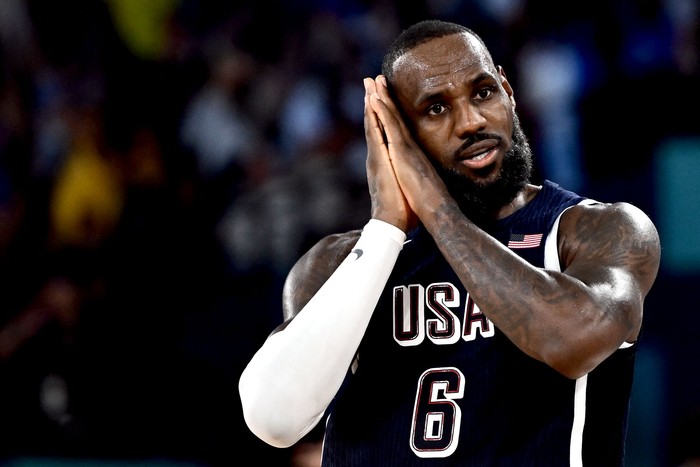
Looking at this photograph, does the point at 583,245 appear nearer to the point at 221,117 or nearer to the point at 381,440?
the point at 381,440

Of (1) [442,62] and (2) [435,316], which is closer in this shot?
(2) [435,316]

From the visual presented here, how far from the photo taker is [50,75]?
10344 mm

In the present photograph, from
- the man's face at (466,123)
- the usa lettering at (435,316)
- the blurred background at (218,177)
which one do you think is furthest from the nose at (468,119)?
the blurred background at (218,177)

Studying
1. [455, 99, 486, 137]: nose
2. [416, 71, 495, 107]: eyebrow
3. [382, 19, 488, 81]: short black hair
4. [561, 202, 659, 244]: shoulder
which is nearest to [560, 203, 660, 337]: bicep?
[561, 202, 659, 244]: shoulder

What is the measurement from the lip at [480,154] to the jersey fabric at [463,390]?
20 cm

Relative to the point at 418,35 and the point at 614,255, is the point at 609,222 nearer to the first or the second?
the point at 614,255

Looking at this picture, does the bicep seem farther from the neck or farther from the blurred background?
the blurred background

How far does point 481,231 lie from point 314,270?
2.49 ft

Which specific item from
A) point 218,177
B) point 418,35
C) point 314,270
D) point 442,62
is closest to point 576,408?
point 314,270

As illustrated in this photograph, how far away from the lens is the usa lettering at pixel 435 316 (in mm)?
3307

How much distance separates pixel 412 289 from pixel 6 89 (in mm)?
7631

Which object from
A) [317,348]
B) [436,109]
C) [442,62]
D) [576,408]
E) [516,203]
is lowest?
[576,408]

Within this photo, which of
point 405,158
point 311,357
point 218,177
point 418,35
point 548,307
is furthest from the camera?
point 218,177

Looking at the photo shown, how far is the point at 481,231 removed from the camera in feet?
10.2
